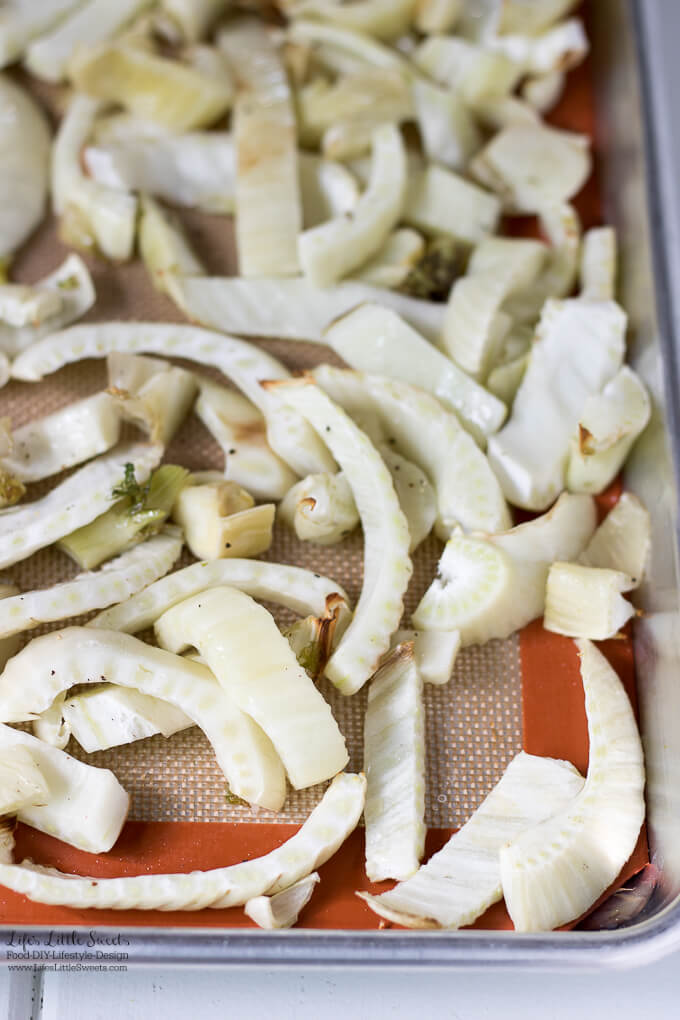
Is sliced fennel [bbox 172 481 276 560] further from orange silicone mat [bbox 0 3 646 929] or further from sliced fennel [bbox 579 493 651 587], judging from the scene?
sliced fennel [bbox 579 493 651 587]

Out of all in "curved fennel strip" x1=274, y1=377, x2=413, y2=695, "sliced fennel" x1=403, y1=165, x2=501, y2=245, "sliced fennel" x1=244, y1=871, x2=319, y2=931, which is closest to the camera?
"sliced fennel" x1=244, y1=871, x2=319, y2=931

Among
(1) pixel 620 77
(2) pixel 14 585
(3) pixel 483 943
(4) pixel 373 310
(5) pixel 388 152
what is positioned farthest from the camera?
(1) pixel 620 77

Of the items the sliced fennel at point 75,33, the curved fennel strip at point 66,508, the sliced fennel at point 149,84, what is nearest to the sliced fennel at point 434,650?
the curved fennel strip at point 66,508

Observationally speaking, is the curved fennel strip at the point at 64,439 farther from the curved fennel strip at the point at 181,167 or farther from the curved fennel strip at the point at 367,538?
the curved fennel strip at the point at 181,167

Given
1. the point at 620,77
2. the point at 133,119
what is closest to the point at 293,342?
the point at 133,119

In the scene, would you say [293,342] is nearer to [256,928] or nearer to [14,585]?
[14,585]

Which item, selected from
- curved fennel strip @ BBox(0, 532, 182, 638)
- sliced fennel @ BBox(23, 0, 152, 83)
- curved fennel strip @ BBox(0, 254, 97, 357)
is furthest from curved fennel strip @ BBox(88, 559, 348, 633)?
sliced fennel @ BBox(23, 0, 152, 83)

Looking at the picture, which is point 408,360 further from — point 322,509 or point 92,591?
point 92,591
